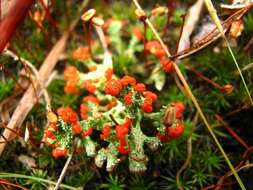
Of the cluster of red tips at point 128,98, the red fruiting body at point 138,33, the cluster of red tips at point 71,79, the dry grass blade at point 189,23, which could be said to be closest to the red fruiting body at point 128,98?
the cluster of red tips at point 128,98

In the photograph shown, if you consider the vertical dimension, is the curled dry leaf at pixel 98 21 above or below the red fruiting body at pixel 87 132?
above

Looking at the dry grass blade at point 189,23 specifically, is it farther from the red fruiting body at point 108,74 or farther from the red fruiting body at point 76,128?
the red fruiting body at point 76,128

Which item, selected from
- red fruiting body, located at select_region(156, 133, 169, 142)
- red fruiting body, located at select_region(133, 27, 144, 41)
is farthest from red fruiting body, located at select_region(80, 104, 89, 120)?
red fruiting body, located at select_region(133, 27, 144, 41)

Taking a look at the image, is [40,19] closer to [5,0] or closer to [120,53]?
[5,0]

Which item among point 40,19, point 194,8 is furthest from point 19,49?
point 194,8

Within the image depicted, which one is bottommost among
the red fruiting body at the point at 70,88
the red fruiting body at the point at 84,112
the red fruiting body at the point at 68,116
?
the red fruiting body at the point at 84,112

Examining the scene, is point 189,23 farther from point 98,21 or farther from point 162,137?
point 162,137

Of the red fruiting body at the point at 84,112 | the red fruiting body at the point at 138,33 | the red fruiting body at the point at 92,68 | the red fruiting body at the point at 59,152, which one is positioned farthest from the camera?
the red fruiting body at the point at 138,33

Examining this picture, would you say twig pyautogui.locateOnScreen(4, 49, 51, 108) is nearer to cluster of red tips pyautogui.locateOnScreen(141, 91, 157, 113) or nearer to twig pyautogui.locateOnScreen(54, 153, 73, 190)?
twig pyautogui.locateOnScreen(54, 153, 73, 190)

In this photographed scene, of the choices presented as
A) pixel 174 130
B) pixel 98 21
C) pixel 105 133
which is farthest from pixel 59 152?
pixel 98 21
